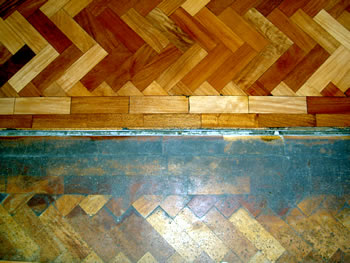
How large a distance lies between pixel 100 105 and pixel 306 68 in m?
1.70

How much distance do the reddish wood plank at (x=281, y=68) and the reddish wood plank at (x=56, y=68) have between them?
5.07 feet

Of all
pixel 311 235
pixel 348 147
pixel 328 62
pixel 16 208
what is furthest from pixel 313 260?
pixel 16 208

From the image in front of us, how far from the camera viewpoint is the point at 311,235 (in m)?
1.61

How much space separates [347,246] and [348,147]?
0.70 meters

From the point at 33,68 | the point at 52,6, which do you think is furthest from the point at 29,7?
the point at 33,68

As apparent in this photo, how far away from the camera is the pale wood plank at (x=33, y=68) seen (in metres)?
1.88

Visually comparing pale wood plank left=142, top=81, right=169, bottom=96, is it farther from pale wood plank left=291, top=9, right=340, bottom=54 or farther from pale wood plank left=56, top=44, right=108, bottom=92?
pale wood plank left=291, top=9, right=340, bottom=54

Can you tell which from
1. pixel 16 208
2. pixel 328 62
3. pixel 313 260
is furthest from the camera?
pixel 328 62

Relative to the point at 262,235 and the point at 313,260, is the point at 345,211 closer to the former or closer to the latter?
the point at 313,260

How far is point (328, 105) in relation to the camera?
1.81m

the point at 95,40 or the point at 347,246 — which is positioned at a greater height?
the point at 95,40

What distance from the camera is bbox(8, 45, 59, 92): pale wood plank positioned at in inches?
74.0

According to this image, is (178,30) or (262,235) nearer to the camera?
(262,235)

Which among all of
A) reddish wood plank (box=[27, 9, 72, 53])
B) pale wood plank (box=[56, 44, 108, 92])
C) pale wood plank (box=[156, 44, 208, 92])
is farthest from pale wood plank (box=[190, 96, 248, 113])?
reddish wood plank (box=[27, 9, 72, 53])
